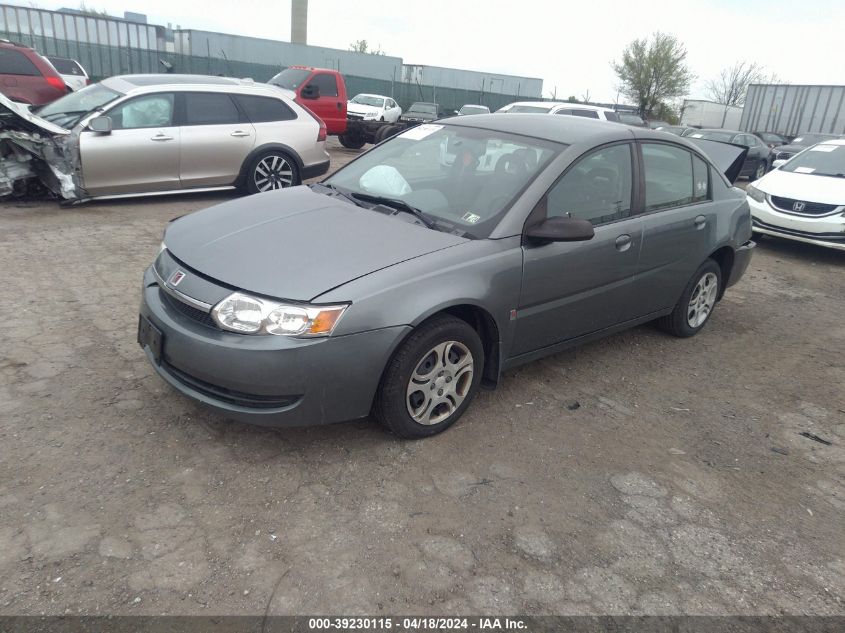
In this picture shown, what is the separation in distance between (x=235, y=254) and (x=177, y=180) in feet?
18.1

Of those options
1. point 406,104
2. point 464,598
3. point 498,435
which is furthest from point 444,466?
point 406,104

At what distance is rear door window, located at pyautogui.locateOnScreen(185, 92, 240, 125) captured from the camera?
803 centimetres

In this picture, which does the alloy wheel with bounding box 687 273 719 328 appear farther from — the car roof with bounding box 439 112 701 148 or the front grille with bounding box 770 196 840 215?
the front grille with bounding box 770 196 840 215

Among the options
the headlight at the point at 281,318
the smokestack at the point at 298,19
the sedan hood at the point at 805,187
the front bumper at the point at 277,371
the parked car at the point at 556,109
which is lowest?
the front bumper at the point at 277,371

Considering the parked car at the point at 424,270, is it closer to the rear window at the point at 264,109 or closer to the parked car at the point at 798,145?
the rear window at the point at 264,109

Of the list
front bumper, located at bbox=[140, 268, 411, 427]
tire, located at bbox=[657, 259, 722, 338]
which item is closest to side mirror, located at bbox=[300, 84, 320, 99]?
tire, located at bbox=[657, 259, 722, 338]

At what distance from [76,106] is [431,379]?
7.05 metres

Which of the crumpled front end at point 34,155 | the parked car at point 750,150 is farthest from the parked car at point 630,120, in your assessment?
the crumpled front end at point 34,155

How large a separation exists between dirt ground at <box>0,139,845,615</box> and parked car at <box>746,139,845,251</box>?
173 inches

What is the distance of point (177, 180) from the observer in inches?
316

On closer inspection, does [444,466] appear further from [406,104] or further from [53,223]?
[406,104]

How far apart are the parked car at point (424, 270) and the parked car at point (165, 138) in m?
4.34

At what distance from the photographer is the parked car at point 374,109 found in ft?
68.7

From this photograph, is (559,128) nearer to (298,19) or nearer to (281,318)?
(281,318)
